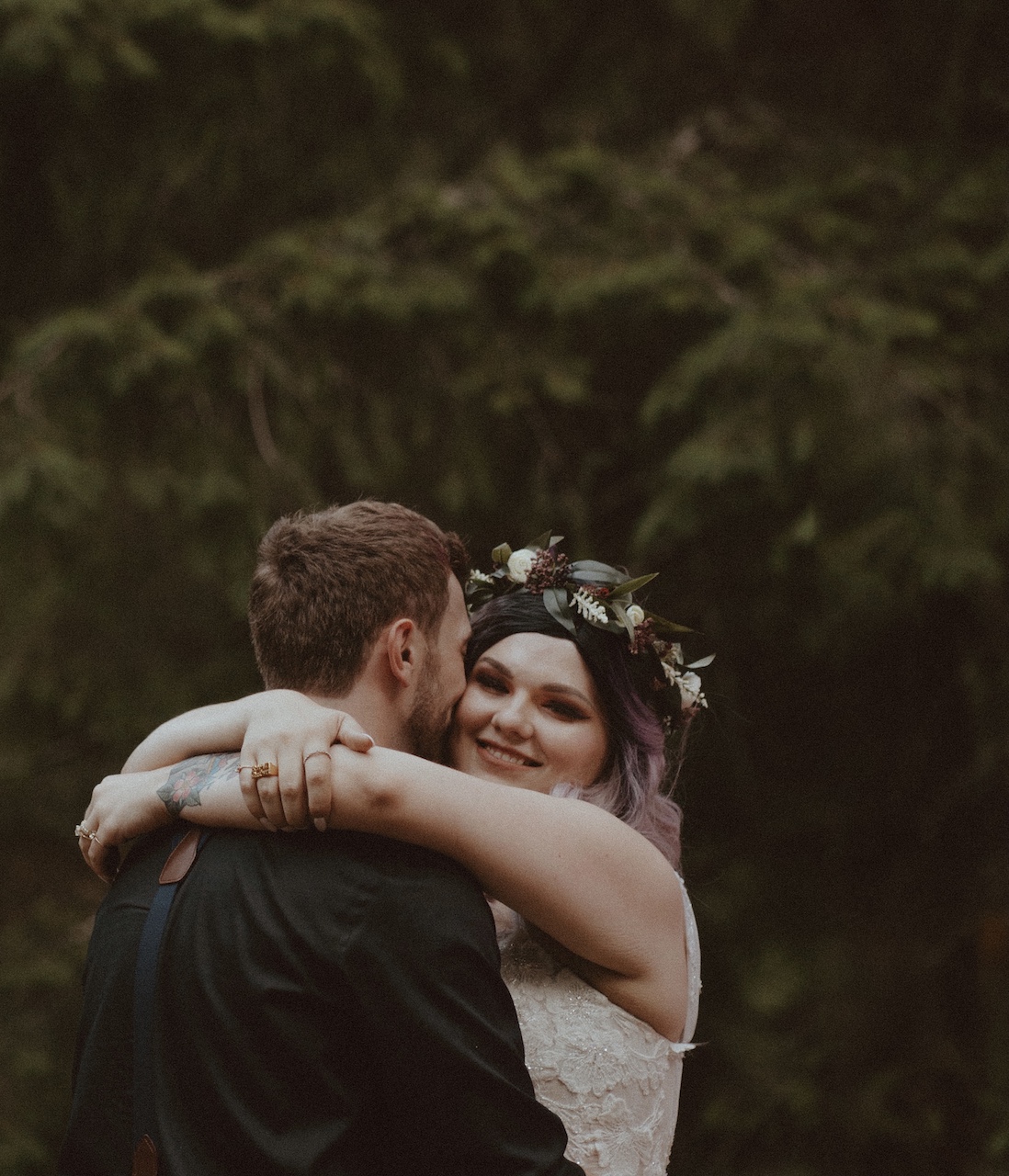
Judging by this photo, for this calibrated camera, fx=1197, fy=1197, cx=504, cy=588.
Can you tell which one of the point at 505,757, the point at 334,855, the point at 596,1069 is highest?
the point at 334,855

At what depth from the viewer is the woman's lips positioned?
10.1ft

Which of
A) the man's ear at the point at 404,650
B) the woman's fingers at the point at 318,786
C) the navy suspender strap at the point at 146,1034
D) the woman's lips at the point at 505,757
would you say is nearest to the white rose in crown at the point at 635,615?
the woman's lips at the point at 505,757

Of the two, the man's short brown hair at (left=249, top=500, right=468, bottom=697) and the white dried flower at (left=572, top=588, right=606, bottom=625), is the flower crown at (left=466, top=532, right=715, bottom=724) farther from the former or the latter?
the man's short brown hair at (left=249, top=500, right=468, bottom=697)

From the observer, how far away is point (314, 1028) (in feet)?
6.27

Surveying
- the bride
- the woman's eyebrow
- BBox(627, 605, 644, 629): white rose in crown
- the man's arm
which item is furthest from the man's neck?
BBox(627, 605, 644, 629): white rose in crown

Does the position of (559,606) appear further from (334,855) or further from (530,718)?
(334,855)

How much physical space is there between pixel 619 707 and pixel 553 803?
37.8 inches

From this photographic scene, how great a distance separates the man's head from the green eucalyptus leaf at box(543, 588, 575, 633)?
73cm

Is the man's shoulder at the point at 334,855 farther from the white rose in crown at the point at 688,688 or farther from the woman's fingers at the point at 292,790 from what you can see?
the white rose in crown at the point at 688,688

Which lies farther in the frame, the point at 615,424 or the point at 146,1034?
the point at 615,424

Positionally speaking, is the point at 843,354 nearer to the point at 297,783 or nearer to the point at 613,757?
the point at 613,757

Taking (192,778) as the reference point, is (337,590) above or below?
above

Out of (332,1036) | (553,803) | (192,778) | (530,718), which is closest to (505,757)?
(530,718)

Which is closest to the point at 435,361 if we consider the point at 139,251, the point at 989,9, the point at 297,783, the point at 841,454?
the point at 139,251
